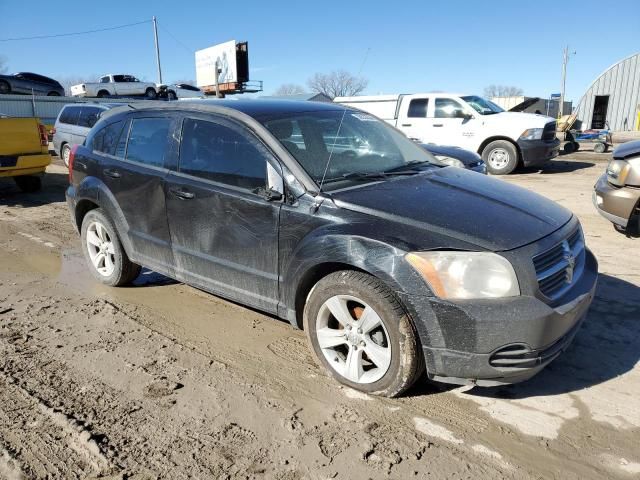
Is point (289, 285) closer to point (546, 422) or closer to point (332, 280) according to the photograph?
point (332, 280)

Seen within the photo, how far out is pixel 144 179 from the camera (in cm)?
416

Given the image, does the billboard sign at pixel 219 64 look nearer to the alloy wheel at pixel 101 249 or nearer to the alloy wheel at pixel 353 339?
the alloy wheel at pixel 101 249

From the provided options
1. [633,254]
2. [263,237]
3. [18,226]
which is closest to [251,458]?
[263,237]

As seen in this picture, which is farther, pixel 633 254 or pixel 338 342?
pixel 633 254

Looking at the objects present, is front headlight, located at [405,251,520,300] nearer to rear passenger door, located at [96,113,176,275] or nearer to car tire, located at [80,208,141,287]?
rear passenger door, located at [96,113,176,275]

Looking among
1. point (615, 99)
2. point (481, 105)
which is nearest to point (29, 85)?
point (481, 105)

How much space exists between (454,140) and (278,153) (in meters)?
10.6

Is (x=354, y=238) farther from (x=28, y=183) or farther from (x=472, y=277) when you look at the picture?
(x=28, y=183)

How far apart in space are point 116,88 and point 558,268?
1430 inches

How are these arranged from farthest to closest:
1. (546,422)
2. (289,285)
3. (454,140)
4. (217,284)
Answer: (454,140) < (217,284) < (289,285) < (546,422)

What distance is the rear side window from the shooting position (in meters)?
13.8

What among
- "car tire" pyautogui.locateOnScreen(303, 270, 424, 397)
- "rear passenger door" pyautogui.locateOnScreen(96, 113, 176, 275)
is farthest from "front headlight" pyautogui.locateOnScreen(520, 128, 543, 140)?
"car tire" pyautogui.locateOnScreen(303, 270, 424, 397)

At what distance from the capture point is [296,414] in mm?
2832

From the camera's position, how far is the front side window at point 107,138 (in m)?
4.64
